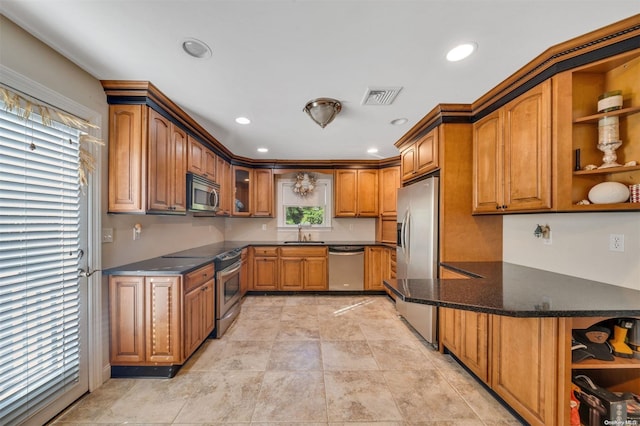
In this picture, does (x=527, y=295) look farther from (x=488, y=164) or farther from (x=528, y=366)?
(x=488, y=164)

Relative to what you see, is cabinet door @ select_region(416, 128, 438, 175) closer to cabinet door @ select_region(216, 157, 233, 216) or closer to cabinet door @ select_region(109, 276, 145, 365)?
cabinet door @ select_region(216, 157, 233, 216)

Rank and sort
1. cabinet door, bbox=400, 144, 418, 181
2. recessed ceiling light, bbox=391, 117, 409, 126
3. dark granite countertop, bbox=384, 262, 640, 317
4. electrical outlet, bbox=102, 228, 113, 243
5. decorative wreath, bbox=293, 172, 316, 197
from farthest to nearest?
decorative wreath, bbox=293, 172, 316, 197
cabinet door, bbox=400, 144, 418, 181
recessed ceiling light, bbox=391, 117, 409, 126
electrical outlet, bbox=102, 228, 113, 243
dark granite countertop, bbox=384, 262, 640, 317

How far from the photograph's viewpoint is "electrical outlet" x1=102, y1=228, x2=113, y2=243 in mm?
1986

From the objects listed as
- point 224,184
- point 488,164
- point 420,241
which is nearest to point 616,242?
point 488,164

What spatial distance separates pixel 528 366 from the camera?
148cm

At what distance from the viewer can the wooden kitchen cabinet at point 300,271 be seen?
4297 mm

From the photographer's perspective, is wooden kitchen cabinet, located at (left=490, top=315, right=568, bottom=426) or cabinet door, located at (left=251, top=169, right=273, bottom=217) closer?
wooden kitchen cabinet, located at (left=490, top=315, right=568, bottom=426)

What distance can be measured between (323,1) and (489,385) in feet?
8.91

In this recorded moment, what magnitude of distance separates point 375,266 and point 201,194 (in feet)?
9.81

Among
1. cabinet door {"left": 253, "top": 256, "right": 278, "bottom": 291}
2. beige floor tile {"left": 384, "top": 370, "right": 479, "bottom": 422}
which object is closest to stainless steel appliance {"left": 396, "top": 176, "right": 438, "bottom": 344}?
beige floor tile {"left": 384, "top": 370, "right": 479, "bottom": 422}

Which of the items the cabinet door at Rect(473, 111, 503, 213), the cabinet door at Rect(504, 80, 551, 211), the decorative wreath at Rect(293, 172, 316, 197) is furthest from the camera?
the decorative wreath at Rect(293, 172, 316, 197)

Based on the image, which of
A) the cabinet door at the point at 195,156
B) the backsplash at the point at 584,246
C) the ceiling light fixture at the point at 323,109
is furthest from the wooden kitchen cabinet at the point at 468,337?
the cabinet door at the point at 195,156

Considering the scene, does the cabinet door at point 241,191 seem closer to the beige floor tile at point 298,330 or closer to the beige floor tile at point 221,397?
the beige floor tile at point 298,330

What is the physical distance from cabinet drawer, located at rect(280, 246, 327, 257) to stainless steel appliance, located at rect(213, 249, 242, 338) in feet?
3.33
